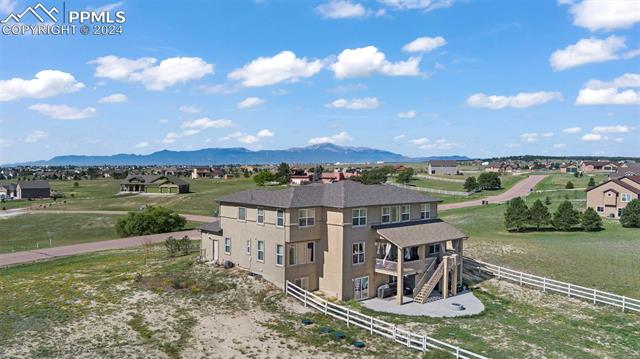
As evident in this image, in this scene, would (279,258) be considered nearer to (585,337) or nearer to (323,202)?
(323,202)

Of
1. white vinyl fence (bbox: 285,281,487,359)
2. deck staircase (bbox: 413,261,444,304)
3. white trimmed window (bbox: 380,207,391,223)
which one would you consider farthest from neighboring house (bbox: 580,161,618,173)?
white vinyl fence (bbox: 285,281,487,359)

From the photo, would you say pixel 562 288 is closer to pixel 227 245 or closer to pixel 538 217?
pixel 227 245

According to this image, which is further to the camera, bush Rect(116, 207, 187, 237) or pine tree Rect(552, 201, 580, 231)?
bush Rect(116, 207, 187, 237)

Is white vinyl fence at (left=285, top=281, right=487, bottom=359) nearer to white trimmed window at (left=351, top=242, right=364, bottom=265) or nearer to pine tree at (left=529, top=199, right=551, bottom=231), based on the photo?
white trimmed window at (left=351, top=242, right=364, bottom=265)

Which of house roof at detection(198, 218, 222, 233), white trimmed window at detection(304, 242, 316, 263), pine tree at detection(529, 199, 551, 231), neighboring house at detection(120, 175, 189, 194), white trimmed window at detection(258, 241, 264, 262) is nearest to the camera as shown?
white trimmed window at detection(304, 242, 316, 263)

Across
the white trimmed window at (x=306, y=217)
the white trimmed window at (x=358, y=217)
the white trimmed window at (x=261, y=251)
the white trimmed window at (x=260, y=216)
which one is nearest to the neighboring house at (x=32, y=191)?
the white trimmed window at (x=260, y=216)

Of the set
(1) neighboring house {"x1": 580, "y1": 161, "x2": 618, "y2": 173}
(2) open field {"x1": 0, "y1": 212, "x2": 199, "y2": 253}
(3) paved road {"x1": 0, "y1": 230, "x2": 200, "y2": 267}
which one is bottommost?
(2) open field {"x1": 0, "y1": 212, "x2": 199, "y2": 253}
